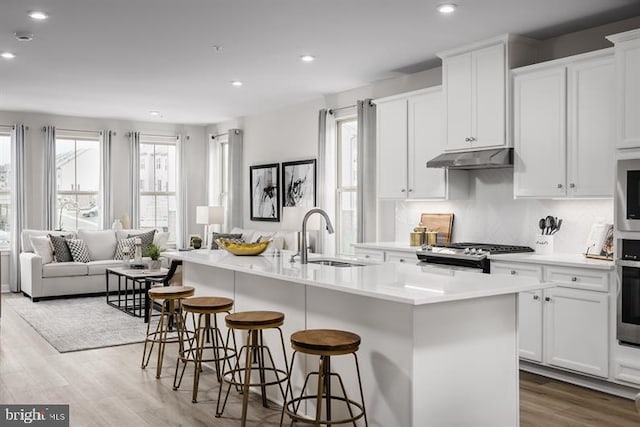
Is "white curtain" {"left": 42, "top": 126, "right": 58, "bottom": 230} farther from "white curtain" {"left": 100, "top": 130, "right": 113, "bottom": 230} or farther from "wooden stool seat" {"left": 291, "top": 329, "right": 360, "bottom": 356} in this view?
"wooden stool seat" {"left": 291, "top": 329, "right": 360, "bottom": 356}

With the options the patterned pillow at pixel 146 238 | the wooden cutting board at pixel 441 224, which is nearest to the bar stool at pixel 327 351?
the wooden cutting board at pixel 441 224

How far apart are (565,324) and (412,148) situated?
7.55 feet

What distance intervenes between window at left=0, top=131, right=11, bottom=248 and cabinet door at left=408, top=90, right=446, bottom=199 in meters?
6.47

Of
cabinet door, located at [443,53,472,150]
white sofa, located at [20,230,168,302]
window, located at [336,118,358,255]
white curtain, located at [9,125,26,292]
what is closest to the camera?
cabinet door, located at [443,53,472,150]

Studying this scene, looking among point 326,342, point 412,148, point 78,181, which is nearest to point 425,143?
point 412,148

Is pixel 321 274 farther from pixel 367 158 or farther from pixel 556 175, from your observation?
pixel 367 158

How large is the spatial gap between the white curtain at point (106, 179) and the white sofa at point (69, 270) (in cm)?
64

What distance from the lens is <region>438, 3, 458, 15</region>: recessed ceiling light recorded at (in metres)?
4.27

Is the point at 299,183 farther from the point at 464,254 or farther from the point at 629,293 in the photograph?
the point at 629,293

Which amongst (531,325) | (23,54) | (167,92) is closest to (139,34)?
(23,54)

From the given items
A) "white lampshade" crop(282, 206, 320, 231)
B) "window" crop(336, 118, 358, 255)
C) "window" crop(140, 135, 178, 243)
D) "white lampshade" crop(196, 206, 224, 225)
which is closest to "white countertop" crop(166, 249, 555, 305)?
"white lampshade" crop(282, 206, 320, 231)

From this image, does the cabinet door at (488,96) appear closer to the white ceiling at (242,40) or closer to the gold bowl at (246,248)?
the white ceiling at (242,40)

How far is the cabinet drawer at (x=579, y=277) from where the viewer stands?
419cm

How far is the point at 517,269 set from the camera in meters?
4.71
